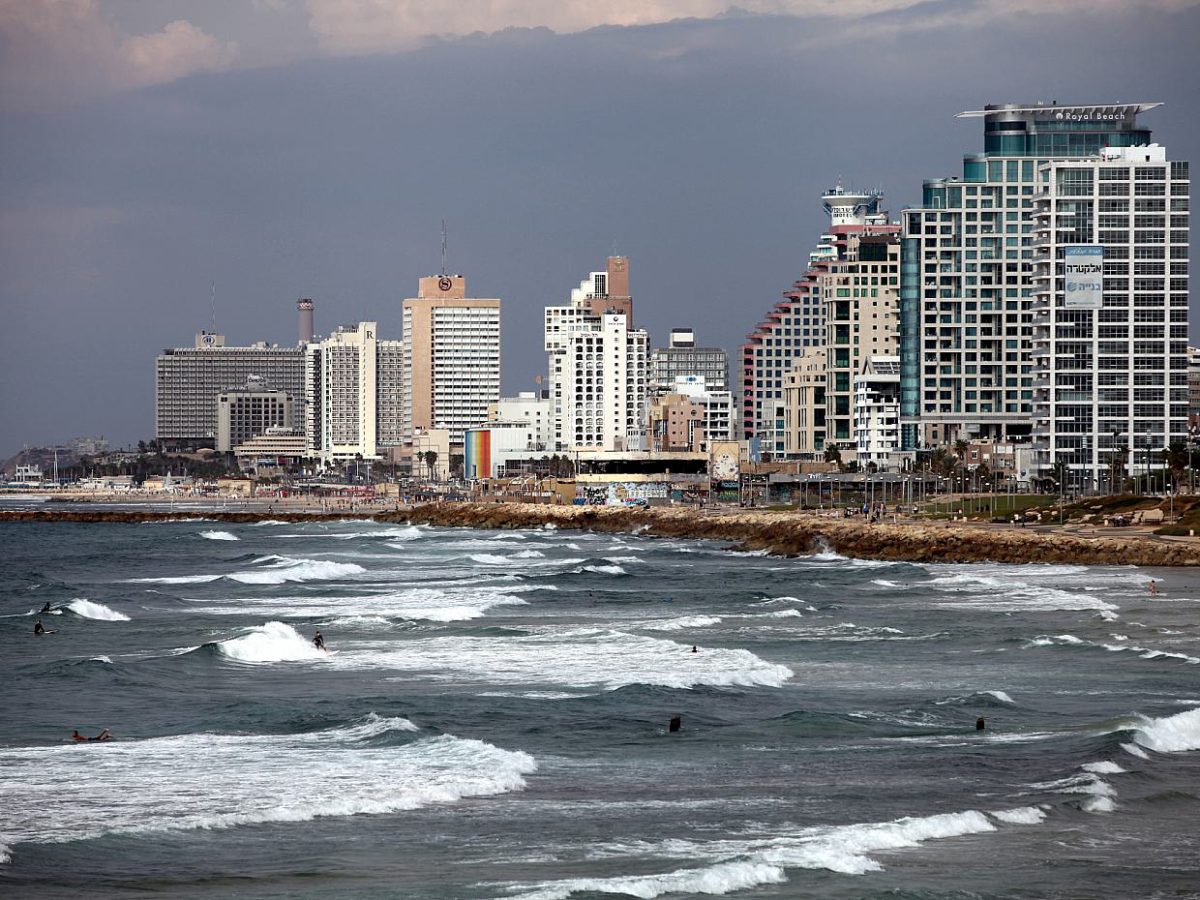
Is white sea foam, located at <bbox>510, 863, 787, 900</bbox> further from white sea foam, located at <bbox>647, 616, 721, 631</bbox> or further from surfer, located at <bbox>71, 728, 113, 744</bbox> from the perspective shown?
white sea foam, located at <bbox>647, 616, 721, 631</bbox>

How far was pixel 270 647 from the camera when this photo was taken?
53781 mm

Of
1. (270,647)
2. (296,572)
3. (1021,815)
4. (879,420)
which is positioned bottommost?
(296,572)

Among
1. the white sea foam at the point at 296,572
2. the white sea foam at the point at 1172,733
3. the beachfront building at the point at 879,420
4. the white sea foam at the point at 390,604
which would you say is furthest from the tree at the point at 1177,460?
the white sea foam at the point at 1172,733

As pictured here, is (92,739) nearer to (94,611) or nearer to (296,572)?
(94,611)

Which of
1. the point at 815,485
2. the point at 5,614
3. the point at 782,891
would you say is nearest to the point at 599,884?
the point at 782,891

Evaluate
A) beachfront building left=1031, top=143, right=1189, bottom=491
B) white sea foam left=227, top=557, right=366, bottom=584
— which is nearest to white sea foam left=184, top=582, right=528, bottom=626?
white sea foam left=227, top=557, right=366, bottom=584

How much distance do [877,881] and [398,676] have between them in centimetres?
2392

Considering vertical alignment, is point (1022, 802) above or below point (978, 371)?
below

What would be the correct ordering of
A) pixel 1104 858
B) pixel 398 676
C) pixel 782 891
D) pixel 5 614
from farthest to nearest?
pixel 5 614 < pixel 398 676 < pixel 1104 858 < pixel 782 891

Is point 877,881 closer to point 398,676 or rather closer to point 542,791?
point 542,791

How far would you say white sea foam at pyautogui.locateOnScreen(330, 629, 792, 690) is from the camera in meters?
45.8

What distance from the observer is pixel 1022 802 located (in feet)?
97.5

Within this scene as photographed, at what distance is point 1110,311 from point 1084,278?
3543 mm

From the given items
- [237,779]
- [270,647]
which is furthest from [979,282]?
[237,779]
